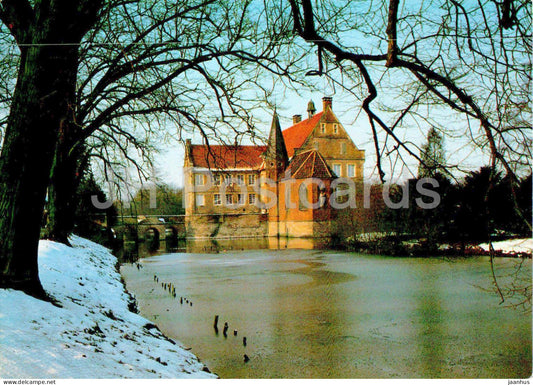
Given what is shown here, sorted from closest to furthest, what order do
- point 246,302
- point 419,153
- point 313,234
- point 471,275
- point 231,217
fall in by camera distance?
point 419,153, point 246,302, point 471,275, point 313,234, point 231,217

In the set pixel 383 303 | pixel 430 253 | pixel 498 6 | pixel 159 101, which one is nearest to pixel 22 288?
pixel 498 6

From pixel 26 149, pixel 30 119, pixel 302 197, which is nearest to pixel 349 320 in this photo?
pixel 26 149

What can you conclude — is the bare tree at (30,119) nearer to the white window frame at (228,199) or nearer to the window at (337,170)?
the window at (337,170)

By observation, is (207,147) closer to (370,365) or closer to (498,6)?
(370,365)

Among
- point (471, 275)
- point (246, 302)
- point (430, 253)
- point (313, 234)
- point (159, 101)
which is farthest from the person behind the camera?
point (313, 234)

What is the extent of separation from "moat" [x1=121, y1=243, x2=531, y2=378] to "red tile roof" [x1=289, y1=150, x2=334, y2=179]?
15.5 meters

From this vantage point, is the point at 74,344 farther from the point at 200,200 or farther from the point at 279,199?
the point at 200,200

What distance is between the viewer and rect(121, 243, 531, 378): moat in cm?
674

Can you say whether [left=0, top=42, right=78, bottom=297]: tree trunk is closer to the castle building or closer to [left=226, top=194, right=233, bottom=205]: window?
the castle building

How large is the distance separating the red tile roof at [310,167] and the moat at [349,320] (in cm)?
1551

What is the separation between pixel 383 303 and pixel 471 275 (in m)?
4.83

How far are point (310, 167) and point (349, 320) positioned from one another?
78.4 ft

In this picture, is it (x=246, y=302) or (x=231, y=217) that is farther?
(x=231, y=217)

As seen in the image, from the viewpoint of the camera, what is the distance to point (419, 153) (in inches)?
162
